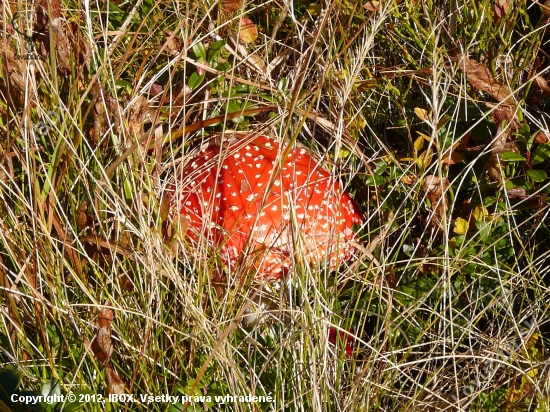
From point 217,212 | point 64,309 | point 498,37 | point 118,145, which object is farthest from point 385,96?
point 64,309

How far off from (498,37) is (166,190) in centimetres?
120

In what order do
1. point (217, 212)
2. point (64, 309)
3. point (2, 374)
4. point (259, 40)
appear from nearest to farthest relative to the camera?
point (2, 374)
point (64, 309)
point (217, 212)
point (259, 40)

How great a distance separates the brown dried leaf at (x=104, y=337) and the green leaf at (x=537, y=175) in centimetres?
125

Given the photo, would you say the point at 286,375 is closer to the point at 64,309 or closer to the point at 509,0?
the point at 64,309

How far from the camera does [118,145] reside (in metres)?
1.75

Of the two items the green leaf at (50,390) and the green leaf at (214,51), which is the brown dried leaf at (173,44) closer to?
the green leaf at (214,51)

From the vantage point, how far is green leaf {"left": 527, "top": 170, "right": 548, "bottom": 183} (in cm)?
196

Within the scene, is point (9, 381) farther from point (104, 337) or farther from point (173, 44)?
point (173, 44)

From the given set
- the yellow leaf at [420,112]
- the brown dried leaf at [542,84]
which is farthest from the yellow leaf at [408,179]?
the brown dried leaf at [542,84]

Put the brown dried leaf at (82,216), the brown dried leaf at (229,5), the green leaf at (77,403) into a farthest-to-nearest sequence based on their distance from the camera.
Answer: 1. the brown dried leaf at (229,5)
2. the brown dried leaf at (82,216)
3. the green leaf at (77,403)

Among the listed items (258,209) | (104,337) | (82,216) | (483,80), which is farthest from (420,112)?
(104,337)

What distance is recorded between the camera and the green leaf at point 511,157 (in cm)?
198

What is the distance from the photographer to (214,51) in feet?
7.05

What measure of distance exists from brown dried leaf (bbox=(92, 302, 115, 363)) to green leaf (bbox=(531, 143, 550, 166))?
1.31 m
